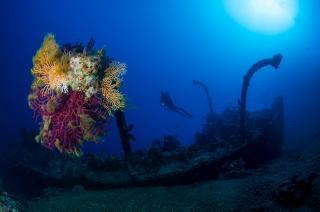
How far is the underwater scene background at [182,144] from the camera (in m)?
8.34

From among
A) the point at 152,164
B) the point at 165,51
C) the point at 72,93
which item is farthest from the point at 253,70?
the point at 165,51

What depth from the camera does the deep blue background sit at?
6353cm

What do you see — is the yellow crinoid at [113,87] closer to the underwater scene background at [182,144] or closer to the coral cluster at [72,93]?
the coral cluster at [72,93]

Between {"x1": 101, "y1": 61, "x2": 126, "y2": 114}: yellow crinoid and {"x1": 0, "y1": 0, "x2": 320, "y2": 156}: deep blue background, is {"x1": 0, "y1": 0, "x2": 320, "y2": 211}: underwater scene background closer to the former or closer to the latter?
{"x1": 101, "y1": 61, "x2": 126, "y2": 114}: yellow crinoid

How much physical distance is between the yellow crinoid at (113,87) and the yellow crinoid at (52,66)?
2.98ft

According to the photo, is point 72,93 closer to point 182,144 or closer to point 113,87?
point 113,87

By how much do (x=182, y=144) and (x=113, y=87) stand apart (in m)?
44.7

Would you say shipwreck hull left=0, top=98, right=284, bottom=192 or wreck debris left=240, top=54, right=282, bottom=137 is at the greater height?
wreck debris left=240, top=54, right=282, bottom=137

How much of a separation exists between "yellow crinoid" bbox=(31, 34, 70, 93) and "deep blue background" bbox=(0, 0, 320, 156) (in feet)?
87.0

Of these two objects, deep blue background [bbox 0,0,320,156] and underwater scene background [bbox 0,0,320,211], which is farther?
deep blue background [bbox 0,0,320,156]

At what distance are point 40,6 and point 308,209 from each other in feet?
524

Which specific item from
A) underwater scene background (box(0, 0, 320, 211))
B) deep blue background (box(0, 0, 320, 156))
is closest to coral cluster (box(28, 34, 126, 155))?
underwater scene background (box(0, 0, 320, 211))

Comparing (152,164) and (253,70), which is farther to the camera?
(253,70)

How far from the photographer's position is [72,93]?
269 inches
